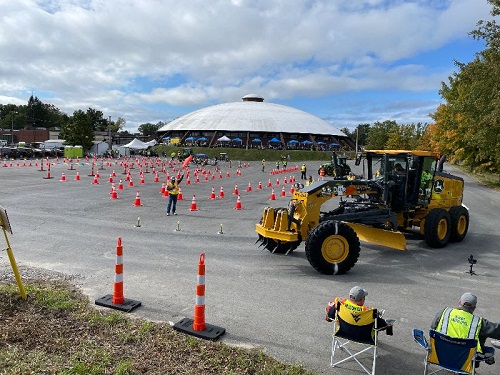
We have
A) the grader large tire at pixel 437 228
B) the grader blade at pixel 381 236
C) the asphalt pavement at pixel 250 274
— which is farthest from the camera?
the grader large tire at pixel 437 228

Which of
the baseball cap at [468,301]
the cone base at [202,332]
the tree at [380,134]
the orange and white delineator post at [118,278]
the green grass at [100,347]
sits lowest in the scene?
the green grass at [100,347]

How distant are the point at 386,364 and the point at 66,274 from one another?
5.94 m

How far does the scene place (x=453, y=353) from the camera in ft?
13.9

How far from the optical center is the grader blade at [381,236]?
9453 mm

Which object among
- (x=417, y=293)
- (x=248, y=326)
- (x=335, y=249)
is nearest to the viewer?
(x=248, y=326)

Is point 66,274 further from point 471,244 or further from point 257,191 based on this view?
point 257,191

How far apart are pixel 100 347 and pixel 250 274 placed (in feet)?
12.5

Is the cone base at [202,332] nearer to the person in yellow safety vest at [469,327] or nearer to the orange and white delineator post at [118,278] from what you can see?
the orange and white delineator post at [118,278]

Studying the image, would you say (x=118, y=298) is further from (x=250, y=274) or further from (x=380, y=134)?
(x=380, y=134)

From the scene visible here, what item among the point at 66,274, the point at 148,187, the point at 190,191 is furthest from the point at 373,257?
the point at 148,187

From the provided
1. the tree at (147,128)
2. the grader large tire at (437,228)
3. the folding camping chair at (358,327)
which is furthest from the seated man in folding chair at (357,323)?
the tree at (147,128)

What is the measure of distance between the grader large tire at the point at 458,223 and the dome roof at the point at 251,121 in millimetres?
81906

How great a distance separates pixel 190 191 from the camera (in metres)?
23.3

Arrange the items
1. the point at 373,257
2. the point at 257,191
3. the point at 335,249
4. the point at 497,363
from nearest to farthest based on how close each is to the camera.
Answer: the point at 497,363
the point at 335,249
the point at 373,257
the point at 257,191
